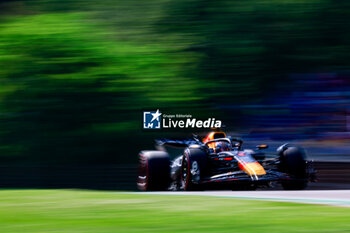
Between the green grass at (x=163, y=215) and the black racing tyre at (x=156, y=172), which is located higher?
the green grass at (x=163, y=215)

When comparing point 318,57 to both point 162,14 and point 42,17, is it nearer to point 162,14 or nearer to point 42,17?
Result: point 162,14

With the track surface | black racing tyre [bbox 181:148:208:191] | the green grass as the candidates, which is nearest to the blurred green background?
black racing tyre [bbox 181:148:208:191]

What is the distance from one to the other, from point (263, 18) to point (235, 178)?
336 inches

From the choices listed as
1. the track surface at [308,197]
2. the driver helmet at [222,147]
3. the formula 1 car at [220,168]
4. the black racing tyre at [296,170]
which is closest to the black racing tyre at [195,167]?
the formula 1 car at [220,168]

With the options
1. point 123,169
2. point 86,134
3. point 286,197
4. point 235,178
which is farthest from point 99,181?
point 286,197

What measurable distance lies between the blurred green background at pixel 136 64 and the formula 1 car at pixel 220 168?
186 inches

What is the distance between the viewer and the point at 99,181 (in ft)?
48.0

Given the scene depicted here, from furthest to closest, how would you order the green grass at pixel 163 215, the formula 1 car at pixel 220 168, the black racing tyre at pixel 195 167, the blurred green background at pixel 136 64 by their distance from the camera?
the blurred green background at pixel 136 64 < the black racing tyre at pixel 195 167 < the formula 1 car at pixel 220 168 < the green grass at pixel 163 215

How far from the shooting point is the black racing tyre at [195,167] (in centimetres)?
1138

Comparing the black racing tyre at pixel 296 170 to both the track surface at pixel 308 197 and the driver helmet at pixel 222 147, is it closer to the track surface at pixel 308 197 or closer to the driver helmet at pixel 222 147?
the driver helmet at pixel 222 147

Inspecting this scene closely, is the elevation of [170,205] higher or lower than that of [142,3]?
lower

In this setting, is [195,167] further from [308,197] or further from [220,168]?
[308,197]

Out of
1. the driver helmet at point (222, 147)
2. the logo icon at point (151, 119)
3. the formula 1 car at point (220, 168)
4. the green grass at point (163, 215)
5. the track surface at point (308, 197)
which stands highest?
the green grass at point (163, 215)

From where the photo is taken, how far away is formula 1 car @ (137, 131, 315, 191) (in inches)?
441
